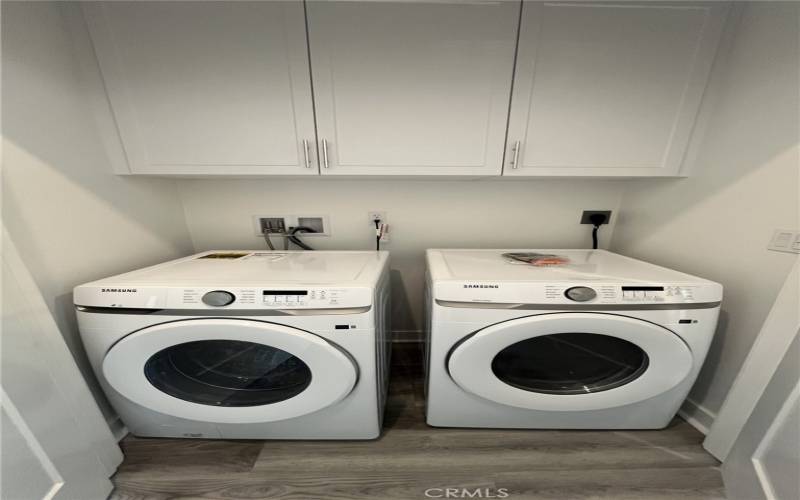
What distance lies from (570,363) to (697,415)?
0.69 metres

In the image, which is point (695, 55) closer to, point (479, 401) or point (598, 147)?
point (598, 147)

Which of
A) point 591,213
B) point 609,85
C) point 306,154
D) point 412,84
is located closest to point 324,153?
point 306,154

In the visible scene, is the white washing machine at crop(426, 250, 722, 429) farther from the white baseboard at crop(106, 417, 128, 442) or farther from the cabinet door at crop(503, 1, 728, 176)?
the white baseboard at crop(106, 417, 128, 442)

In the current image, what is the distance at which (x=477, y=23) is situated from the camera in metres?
0.81

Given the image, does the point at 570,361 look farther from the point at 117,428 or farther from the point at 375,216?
the point at 117,428

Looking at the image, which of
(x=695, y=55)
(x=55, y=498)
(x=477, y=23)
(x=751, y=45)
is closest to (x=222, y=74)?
(x=477, y=23)

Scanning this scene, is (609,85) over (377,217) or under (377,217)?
over

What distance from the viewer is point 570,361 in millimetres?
903

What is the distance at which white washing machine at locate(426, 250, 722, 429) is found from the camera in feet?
2.42

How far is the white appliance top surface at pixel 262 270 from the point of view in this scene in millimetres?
754

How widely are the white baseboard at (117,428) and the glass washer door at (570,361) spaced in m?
1.35

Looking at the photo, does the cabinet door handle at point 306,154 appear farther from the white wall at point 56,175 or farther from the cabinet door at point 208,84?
the white wall at point 56,175

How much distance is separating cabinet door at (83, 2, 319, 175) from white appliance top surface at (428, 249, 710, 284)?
0.66 meters

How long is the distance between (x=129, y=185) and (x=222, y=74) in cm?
63
